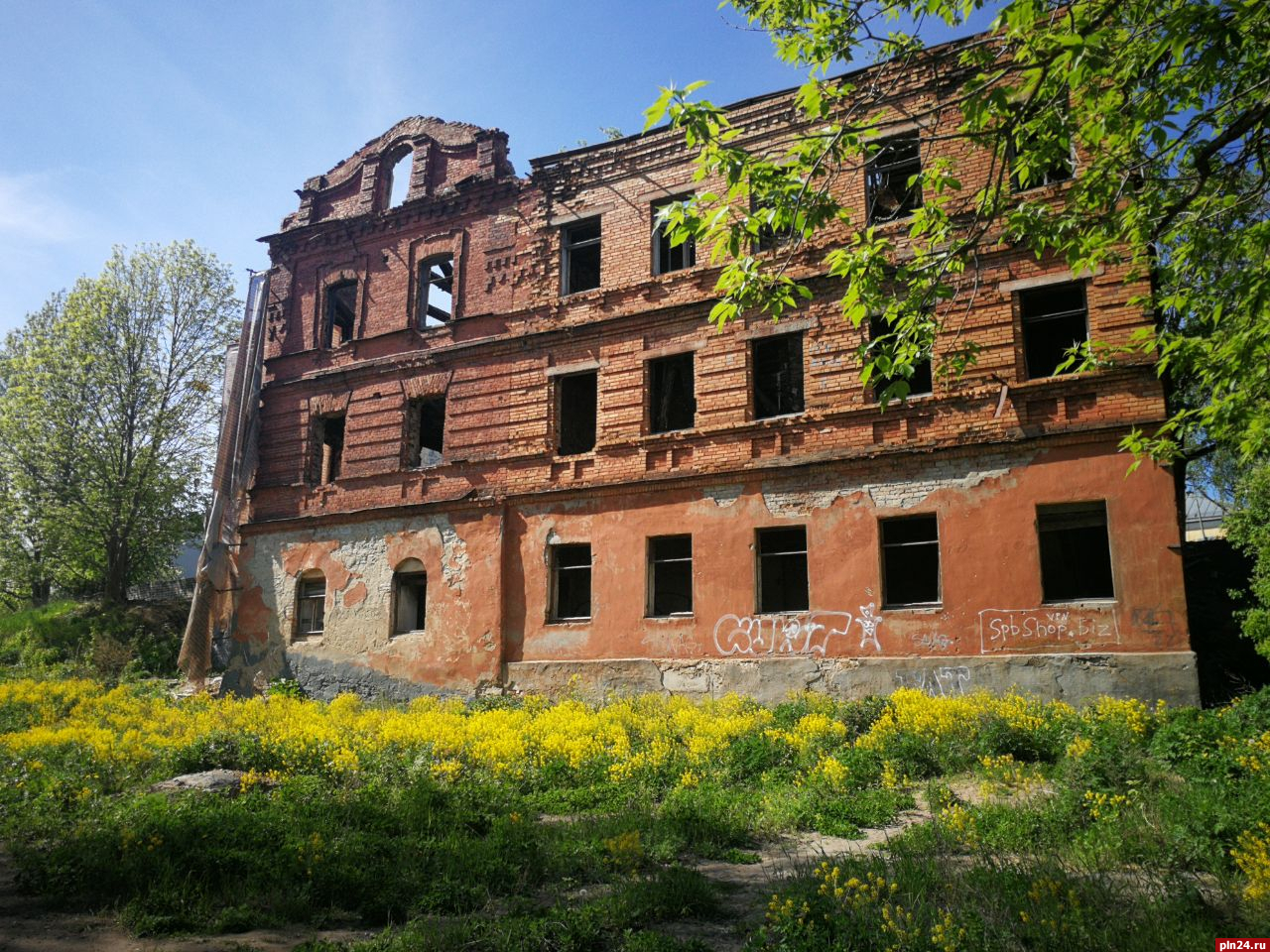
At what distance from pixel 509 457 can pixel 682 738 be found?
7.82 meters

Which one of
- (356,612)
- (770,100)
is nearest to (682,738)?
(356,612)

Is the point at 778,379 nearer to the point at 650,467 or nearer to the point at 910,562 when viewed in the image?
the point at 650,467

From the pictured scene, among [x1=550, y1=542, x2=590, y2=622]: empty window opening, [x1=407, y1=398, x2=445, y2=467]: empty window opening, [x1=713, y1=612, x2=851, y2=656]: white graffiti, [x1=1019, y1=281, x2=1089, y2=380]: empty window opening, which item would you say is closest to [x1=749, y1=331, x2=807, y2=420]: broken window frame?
[x1=1019, y1=281, x2=1089, y2=380]: empty window opening

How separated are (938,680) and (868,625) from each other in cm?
130

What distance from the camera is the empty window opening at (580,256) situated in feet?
57.2

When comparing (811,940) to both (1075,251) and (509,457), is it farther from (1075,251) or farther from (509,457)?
(509,457)

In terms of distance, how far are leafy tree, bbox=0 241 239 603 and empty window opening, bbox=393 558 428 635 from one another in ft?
39.0

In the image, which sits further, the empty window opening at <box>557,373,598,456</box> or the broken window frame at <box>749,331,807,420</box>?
the broken window frame at <box>749,331,807,420</box>

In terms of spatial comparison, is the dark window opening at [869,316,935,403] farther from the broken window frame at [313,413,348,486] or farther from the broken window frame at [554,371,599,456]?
the broken window frame at [313,413,348,486]

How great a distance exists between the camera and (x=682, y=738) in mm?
10609

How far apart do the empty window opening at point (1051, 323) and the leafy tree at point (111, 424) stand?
2348cm

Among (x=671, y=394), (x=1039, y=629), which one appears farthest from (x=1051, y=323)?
(x=671, y=394)

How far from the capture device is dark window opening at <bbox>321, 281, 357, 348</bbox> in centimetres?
2027

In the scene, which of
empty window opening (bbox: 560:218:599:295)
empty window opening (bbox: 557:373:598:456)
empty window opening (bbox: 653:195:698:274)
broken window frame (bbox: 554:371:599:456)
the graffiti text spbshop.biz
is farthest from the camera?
empty window opening (bbox: 560:218:599:295)
